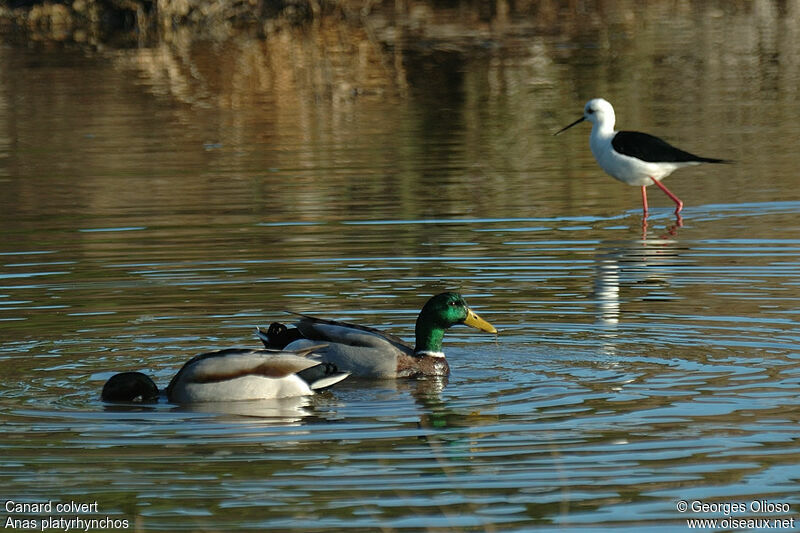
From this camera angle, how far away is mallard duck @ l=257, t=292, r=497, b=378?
33.2 feet

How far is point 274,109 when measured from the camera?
26.3 m

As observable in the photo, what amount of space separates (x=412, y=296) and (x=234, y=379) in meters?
2.88

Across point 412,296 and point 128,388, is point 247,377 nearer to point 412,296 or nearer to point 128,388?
point 128,388

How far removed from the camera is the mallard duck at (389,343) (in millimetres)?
10117

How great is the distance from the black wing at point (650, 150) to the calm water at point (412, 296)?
0.55 metres

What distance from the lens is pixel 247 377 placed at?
9562 millimetres

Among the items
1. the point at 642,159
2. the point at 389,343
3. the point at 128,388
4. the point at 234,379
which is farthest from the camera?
the point at 642,159

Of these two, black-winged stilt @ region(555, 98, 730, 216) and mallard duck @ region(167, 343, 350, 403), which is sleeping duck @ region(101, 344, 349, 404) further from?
black-winged stilt @ region(555, 98, 730, 216)

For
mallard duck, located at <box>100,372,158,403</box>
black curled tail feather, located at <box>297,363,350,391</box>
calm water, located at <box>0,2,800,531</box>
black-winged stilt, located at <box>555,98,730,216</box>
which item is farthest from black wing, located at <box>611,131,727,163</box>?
mallard duck, located at <box>100,372,158,403</box>

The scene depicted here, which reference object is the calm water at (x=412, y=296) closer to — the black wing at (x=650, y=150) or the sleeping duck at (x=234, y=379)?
the sleeping duck at (x=234, y=379)

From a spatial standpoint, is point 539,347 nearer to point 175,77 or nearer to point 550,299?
point 550,299

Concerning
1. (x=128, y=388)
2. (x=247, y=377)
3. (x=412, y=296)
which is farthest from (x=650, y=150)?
(x=128, y=388)

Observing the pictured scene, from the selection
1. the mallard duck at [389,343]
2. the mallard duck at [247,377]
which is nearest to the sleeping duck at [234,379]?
the mallard duck at [247,377]

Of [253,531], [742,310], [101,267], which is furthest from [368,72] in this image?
A: [253,531]
